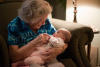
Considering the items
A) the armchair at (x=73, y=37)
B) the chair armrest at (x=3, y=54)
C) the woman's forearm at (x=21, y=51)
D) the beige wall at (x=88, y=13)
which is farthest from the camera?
the beige wall at (x=88, y=13)

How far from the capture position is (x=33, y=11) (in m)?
1.35

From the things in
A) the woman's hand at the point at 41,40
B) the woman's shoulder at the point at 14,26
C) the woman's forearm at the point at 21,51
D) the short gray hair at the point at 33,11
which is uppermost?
the short gray hair at the point at 33,11

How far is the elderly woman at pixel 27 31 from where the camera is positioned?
1337mm

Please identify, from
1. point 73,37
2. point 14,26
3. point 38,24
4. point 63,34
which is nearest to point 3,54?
point 14,26

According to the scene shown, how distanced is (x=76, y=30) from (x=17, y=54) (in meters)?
0.53

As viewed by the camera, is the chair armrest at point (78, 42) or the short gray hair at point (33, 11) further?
the chair armrest at point (78, 42)

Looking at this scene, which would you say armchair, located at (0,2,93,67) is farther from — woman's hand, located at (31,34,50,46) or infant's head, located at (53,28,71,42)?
woman's hand, located at (31,34,50,46)

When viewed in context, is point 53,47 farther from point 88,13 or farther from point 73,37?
point 88,13

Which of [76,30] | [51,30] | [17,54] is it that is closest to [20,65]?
[17,54]

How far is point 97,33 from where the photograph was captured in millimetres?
2264

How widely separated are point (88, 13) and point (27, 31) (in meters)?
1.31

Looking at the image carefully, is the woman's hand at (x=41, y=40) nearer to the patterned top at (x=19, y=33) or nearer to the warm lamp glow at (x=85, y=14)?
the patterned top at (x=19, y=33)

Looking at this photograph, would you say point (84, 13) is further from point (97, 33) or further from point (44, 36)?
point (44, 36)

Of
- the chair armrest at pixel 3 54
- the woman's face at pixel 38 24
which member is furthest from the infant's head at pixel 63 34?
the chair armrest at pixel 3 54
